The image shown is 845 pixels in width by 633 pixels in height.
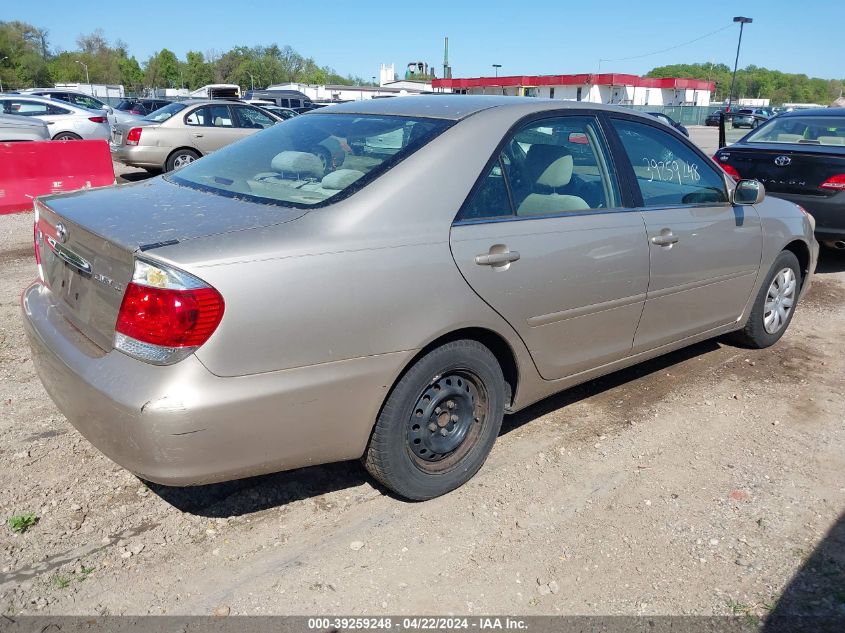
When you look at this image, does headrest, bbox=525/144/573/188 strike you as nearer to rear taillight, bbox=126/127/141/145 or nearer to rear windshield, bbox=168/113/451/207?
rear windshield, bbox=168/113/451/207

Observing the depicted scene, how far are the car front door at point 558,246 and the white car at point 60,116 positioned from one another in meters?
14.9

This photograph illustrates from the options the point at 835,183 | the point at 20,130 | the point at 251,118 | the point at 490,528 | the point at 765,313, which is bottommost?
the point at 490,528

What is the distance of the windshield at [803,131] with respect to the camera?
25.7 feet

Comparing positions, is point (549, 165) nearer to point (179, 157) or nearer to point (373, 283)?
point (373, 283)

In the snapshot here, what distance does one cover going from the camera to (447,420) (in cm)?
316

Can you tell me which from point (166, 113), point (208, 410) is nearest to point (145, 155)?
point (166, 113)

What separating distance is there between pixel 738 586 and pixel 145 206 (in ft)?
9.10

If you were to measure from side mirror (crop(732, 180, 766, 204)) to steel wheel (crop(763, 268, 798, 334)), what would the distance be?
2.92 ft

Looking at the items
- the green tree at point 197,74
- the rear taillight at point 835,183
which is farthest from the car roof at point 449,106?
the green tree at point 197,74

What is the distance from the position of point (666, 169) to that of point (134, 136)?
1091 centimetres

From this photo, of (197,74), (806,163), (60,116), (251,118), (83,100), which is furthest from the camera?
(197,74)

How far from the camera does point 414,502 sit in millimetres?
3188

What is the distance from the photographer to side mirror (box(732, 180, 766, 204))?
4.31 metres

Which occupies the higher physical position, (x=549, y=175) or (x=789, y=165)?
(x=549, y=175)
